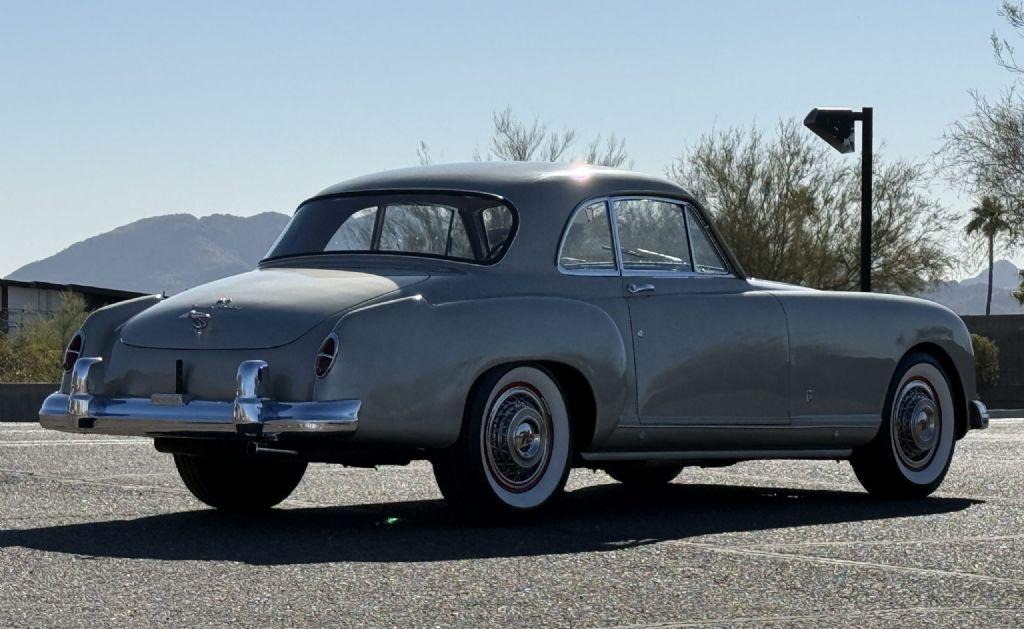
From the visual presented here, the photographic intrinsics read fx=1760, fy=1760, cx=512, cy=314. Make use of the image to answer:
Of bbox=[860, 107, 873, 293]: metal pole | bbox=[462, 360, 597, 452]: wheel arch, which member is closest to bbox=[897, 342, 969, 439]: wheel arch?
bbox=[462, 360, 597, 452]: wheel arch

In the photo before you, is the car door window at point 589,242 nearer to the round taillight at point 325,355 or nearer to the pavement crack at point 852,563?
the round taillight at point 325,355

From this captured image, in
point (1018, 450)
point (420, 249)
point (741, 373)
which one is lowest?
A: point (1018, 450)

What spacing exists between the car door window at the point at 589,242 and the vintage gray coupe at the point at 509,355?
0.5 inches

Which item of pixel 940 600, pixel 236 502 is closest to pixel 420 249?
pixel 236 502

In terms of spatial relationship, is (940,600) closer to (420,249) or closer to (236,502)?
(420,249)

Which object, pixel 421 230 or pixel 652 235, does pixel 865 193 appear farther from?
pixel 421 230

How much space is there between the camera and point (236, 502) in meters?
8.51

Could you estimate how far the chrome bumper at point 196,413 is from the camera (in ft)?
23.1

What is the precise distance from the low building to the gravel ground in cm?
4795

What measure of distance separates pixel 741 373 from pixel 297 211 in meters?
2.40

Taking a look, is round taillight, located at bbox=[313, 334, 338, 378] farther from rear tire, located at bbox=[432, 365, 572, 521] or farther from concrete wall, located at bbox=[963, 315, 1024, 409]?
concrete wall, located at bbox=[963, 315, 1024, 409]

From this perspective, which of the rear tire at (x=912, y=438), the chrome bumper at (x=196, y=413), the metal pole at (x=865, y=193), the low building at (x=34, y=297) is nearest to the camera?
the chrome bumper at (x=196, y=413)

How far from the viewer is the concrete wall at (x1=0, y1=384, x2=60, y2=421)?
24266 millimetres

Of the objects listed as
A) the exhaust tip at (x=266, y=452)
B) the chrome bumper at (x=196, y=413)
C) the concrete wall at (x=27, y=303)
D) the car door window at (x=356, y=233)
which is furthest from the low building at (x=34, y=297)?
the exhaust tip at (x=266, y=452)
